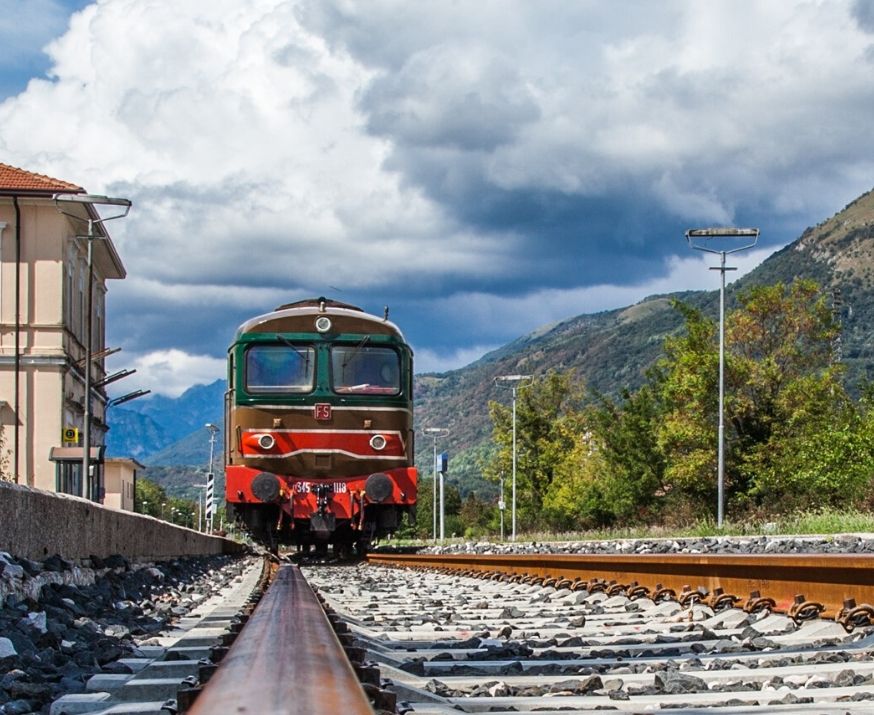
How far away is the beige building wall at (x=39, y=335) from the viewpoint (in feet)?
147

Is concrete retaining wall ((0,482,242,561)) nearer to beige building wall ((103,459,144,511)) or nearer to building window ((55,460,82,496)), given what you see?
building window ((55,460,82,496))

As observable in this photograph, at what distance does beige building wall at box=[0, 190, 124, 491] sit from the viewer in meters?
44.9

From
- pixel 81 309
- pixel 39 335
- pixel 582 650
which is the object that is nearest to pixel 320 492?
pixel 582 650

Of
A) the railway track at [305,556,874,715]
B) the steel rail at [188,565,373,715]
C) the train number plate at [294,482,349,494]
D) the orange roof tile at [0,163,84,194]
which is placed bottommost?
the railway track at [305,556,874,715]

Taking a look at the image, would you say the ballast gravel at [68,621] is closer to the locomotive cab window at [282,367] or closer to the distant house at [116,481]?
the locomotive cab window at [282,367]

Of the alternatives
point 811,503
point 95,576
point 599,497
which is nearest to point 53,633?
point 95,576

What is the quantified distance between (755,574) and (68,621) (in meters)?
3.71

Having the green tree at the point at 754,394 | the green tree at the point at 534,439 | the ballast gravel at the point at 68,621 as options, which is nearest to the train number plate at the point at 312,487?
the ballast gravel at the point at 68,621

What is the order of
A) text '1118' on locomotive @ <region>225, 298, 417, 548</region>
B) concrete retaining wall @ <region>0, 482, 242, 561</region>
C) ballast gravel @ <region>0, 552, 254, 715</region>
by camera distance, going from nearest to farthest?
ballast gravel @ <region>0, 552, 254, 715</region> < concrete retaining wall @ <region>0, 482, 242, 561</region> < text '1118' on locomotive @ <region>225, 298, 417, 548</region>

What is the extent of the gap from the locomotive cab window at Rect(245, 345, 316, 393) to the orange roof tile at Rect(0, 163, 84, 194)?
101 feet

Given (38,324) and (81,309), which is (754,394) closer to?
(38,324)

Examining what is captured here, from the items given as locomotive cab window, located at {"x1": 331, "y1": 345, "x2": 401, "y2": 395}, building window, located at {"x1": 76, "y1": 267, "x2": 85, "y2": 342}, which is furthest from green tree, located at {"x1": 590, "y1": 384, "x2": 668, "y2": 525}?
locomotive cab window, located at {"x1": 331, "y1": 345, "x2": 401, "y2": 395}

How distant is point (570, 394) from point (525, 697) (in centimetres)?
6712

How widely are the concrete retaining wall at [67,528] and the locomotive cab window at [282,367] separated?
3456mm
